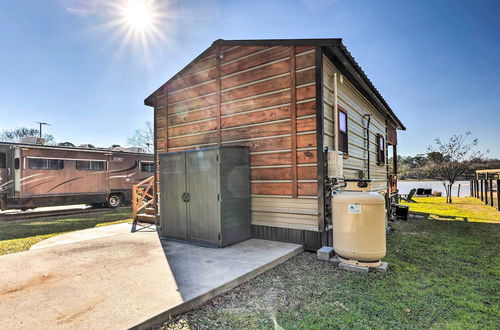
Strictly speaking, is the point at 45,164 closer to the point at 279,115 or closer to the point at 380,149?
the point at 279,115

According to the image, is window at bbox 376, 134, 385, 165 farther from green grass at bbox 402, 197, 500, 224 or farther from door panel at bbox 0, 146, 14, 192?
door panel at bbox 0, 146, 14, 192

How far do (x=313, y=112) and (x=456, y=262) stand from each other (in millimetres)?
3289

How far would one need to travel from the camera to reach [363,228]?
3.60 metres

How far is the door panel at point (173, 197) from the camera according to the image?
16.7ft

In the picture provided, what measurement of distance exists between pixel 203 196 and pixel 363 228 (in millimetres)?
2686

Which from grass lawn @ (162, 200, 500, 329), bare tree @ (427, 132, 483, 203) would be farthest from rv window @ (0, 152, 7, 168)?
bare tree @ (427, 132, 483, 203)

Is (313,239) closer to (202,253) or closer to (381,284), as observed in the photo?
(381,284)

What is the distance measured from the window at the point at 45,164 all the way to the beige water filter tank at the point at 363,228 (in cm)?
1172

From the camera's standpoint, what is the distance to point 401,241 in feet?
18.3

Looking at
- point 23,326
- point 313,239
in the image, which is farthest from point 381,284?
point 23,326

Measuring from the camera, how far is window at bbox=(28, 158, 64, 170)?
10.2 meters

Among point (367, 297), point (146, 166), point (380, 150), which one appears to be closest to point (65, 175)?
point (146, 166)

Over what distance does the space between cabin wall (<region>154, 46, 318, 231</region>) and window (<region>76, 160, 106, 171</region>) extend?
782cm

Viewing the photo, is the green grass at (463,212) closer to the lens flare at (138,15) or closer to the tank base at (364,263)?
the tank base at (364,263)
